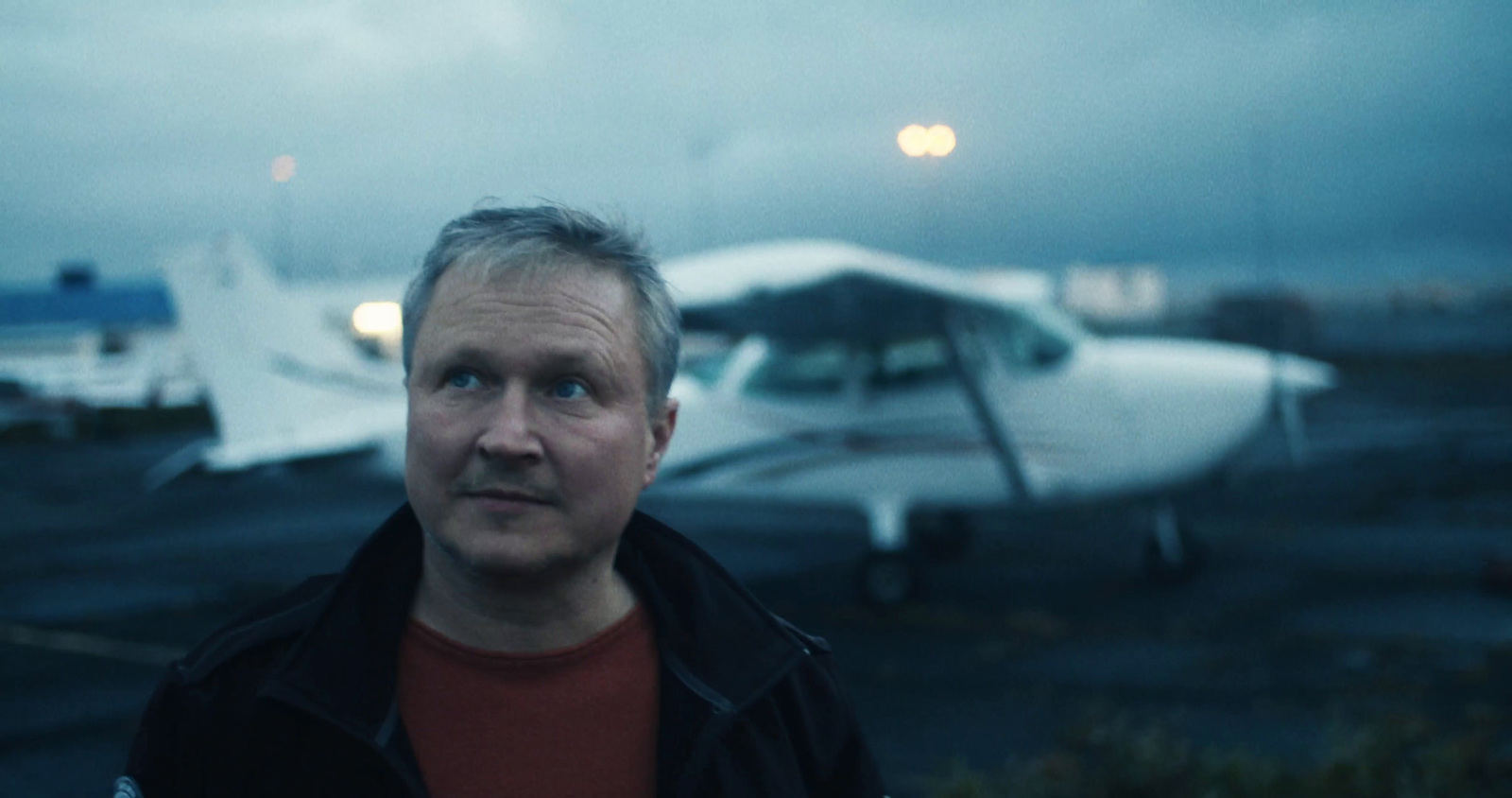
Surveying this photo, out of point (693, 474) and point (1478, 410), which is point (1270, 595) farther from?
point (1478, 410)

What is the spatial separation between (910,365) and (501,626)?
269 inches

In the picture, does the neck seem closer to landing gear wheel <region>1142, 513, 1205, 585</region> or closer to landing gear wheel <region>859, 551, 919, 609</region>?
landing gear wheel <region>859, 551, 919, 609</region>

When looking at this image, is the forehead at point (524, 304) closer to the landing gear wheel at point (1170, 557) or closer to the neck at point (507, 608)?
the neck at point (507, 608)

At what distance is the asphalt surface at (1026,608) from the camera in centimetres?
518

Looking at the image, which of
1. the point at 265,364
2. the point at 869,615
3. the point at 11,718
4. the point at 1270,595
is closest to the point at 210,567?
the point at 265,364

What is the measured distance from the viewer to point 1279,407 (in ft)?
26.8

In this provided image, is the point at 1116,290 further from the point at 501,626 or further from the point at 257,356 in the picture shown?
the point at 501,626

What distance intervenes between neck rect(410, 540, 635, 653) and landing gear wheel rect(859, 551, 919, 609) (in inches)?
251

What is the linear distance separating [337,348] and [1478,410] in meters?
20.2

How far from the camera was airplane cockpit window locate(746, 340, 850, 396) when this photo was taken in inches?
316

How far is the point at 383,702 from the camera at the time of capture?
1.24 metres

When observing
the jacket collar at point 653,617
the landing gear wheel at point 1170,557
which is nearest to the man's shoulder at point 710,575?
the jacket collar at point 653,617

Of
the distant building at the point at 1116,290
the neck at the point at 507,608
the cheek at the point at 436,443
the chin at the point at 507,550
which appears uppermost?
the cheek at the point at 436,443

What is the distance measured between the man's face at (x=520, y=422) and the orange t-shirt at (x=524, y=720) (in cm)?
13
